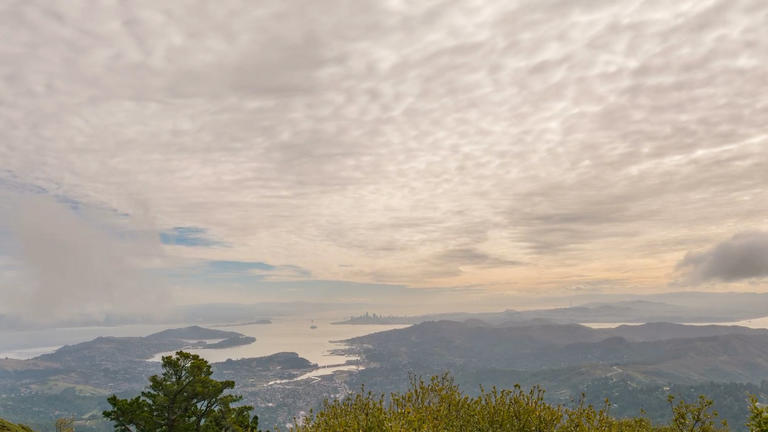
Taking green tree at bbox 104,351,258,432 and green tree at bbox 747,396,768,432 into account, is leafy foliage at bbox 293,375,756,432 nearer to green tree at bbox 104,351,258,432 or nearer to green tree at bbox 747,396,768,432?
green tree at bbox 747,396,768,432

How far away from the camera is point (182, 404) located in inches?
2008

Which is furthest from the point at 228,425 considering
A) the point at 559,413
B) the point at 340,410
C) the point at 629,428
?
the point at 629,428

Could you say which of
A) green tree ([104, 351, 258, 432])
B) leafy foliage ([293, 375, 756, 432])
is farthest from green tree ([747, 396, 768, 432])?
green tree ([104, 351, 258, 432])

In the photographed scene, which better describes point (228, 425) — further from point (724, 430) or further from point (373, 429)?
point (724, 430)

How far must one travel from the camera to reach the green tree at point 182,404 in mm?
47188

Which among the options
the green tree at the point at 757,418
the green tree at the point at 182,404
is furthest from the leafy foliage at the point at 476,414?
the green tree at the point at 182,404

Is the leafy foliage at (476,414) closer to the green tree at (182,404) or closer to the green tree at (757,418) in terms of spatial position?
the green tree at (757,418)

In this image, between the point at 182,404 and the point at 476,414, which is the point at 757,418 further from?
the point at 182,404

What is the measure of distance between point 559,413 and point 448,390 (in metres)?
10.2

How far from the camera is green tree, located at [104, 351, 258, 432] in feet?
155

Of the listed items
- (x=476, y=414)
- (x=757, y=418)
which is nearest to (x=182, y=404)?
(x=476, y=414)

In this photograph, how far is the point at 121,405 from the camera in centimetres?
4638

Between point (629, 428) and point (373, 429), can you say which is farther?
point (629, 428)

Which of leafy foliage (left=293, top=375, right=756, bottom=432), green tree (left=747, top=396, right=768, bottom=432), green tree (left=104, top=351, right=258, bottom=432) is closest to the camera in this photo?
green tree (left=747, top=396, right=768, bottom=432)
